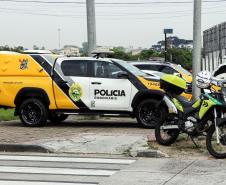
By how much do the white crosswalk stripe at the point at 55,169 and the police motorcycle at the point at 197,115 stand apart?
129cm

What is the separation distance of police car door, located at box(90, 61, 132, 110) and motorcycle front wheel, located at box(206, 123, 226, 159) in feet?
12.9

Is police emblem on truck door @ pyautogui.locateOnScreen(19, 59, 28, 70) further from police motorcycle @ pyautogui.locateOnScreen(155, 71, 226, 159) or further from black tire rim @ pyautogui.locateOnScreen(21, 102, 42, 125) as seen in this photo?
police motorcycle @ pyautogui.locateOnScreen(155, 71, 226, 159)

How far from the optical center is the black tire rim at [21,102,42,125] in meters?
13.4

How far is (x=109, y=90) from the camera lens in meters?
12.9

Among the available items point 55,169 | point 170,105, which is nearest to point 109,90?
point 170,105

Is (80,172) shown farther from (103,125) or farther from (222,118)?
(103,125)

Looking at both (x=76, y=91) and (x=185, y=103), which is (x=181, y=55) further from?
(x=185, y=103)

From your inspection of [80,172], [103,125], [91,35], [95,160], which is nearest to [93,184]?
[80,172]

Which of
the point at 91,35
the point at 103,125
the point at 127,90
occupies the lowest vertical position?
the point at 103,125

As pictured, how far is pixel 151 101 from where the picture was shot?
41.4 ft

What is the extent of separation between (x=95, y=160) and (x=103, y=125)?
4822mm

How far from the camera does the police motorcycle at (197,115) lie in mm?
9062

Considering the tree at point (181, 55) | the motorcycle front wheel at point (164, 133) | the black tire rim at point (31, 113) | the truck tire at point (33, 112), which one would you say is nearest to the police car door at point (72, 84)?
the truck tire at point (33, 112)

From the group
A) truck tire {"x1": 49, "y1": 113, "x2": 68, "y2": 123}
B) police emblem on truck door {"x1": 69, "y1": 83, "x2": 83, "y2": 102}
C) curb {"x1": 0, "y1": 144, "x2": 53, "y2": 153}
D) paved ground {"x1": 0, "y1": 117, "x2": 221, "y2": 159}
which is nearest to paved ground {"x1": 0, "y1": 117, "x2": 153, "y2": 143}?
paved ground {"x1": 0, "y1": 117, "x2": 221, "y2": 159}
